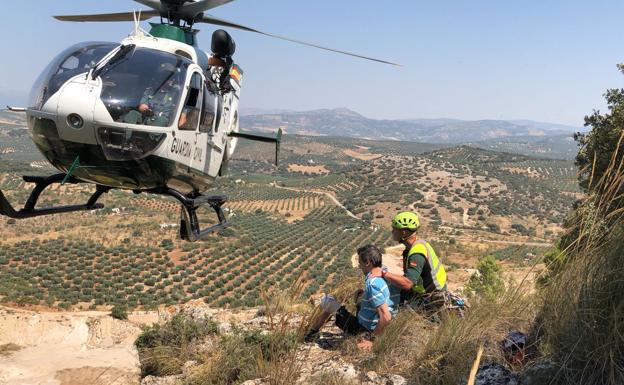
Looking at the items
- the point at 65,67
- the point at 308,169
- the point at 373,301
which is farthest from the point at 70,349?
the point at 308,169

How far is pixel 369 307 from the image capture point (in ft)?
14.2

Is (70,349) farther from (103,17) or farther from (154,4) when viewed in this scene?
(154,4)

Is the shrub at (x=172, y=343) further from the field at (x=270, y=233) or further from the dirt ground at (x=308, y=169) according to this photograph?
the dirt ground at (x=308, y=169)

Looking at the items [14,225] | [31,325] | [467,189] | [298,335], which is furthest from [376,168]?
[298,335]

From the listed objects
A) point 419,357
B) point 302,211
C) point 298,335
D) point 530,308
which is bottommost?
point 302,211

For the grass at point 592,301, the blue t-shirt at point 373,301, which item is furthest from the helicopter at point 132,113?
the grass at point 592,301

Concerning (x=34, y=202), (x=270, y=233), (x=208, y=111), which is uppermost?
(x=208, y=111)

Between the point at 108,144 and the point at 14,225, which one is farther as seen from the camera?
the point at 14,225

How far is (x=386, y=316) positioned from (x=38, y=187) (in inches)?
180

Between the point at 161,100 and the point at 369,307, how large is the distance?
10.4 feet

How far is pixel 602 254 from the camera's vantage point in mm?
2402

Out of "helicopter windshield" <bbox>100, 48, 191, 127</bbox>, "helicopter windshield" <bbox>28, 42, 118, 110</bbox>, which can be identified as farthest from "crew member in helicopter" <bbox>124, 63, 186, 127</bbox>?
"helicopter windshield" <bbox>28, 42, 118, 110</bbox>

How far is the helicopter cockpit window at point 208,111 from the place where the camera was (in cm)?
601

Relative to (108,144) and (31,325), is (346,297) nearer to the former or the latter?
(108,144)
